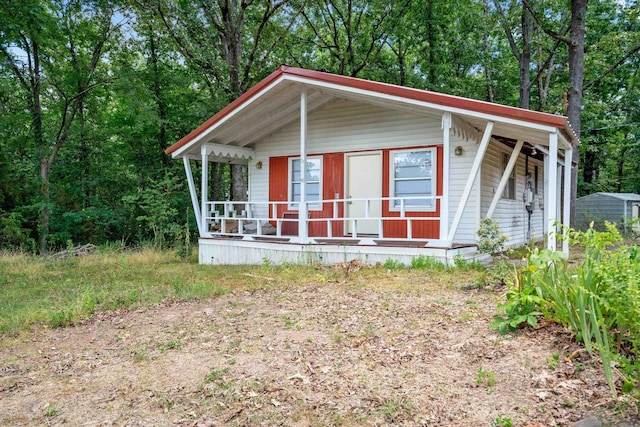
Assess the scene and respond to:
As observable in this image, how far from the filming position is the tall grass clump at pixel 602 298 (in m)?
2.62

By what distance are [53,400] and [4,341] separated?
199 centimetres

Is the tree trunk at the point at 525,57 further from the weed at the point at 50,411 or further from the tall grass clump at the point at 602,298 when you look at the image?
the weed at the point at 50,411

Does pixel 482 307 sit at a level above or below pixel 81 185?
below

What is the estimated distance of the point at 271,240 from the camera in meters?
10.0

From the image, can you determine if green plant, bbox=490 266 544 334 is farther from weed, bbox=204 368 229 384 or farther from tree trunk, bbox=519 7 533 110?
tree trunk, bbox=519 7 533 110

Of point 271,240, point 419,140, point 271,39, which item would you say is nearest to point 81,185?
point 271,39

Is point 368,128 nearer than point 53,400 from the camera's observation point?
No

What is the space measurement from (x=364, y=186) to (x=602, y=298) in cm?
744

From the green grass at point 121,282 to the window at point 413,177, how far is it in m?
2.66

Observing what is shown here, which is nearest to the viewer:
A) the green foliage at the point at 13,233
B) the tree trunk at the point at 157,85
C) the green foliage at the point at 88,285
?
the green foliage at the point at 88,285

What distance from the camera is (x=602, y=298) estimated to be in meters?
2.98

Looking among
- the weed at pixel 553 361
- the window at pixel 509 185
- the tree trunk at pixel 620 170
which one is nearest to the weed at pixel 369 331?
the weed at pixel 553 361

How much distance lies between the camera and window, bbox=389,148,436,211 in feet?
31.1

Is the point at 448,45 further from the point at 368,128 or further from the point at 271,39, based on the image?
the point at 368,128
